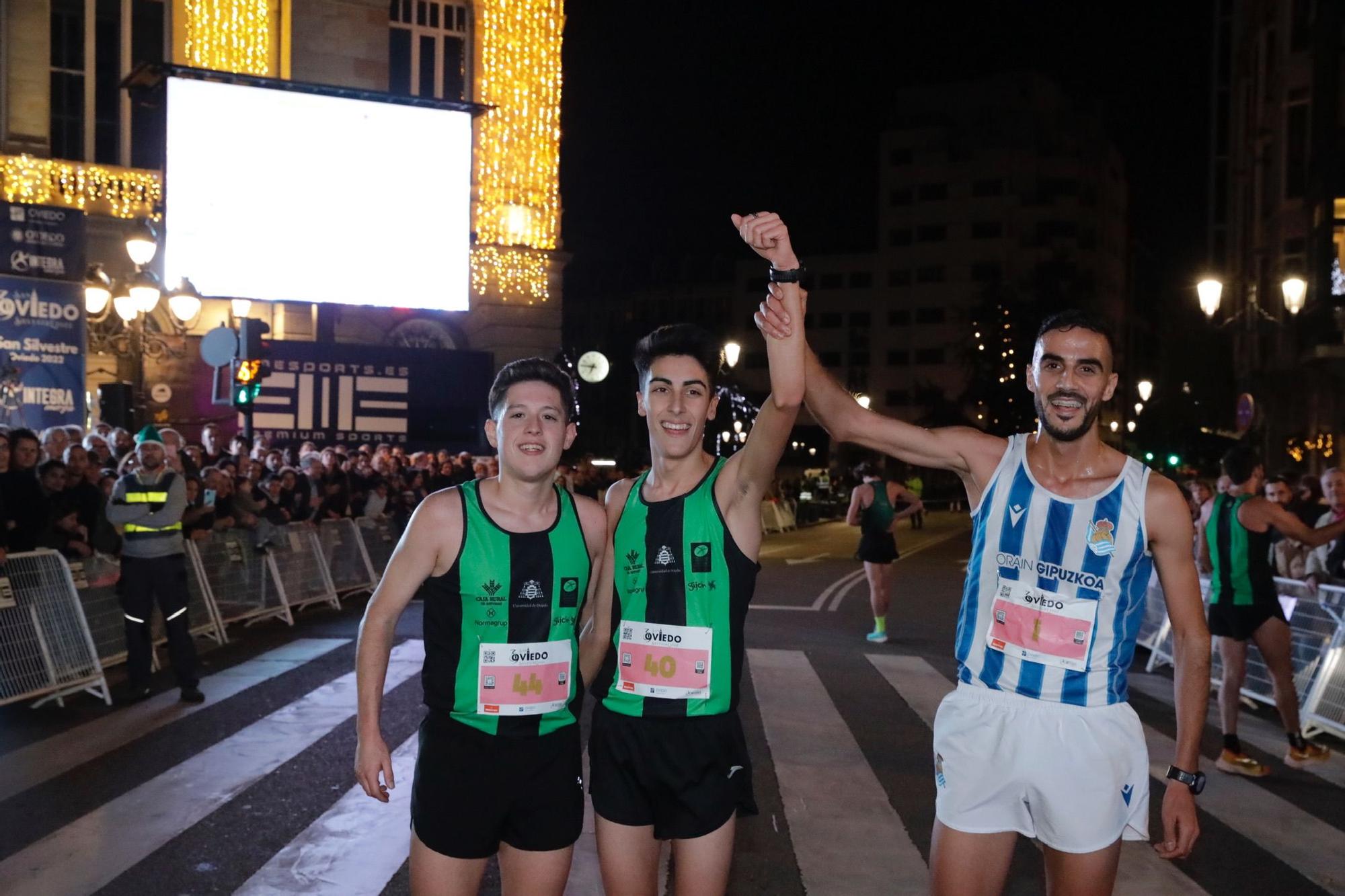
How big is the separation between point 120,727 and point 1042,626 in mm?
7010

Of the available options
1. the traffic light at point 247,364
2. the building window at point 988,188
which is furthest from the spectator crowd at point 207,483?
the building window at point 988,188

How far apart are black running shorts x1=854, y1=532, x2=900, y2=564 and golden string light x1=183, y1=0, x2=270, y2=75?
61.8 ft

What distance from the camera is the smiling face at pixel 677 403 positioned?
4.19m

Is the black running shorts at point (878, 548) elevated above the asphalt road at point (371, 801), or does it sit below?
above

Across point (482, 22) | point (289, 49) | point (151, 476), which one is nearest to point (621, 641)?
point (151, 476)

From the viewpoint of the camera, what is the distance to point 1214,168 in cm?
6106

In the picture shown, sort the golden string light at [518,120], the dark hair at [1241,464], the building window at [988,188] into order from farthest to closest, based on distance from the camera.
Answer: the building window at [988,188] < the golden string light at [518,120] < the dark hair at [1241,464]

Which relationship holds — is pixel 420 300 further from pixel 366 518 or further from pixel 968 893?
pixel 968 893

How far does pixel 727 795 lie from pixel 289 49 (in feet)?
90.0

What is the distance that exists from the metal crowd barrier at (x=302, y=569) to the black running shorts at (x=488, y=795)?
1092 cm

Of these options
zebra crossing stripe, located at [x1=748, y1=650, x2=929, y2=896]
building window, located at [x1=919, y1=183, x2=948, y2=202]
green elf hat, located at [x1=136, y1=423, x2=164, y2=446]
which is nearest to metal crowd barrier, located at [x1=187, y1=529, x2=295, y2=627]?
green elf hat, located at [x1=136, y1=423, x2=164, y2=446]

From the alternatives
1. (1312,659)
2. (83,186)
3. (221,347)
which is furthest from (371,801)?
(83,186)

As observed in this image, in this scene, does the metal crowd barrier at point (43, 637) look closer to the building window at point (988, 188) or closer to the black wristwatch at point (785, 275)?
the black wristwatch at point (785, 275)

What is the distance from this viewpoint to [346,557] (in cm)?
1695
